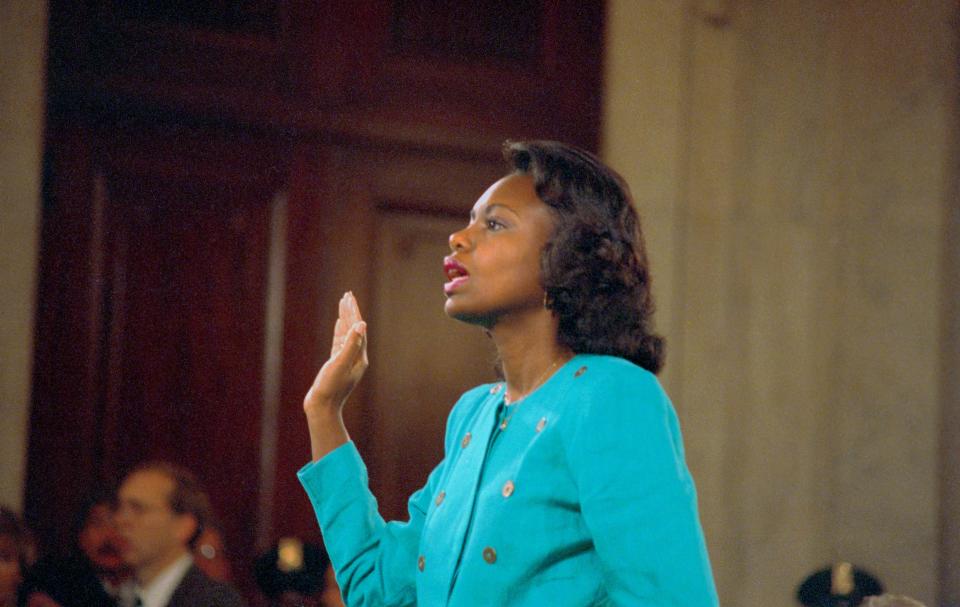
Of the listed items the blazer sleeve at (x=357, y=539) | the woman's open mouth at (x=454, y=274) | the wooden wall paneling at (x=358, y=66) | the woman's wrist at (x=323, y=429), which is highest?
the wooden wall paneling at (x=358, y=66)

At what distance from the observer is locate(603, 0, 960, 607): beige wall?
4539 millimetres

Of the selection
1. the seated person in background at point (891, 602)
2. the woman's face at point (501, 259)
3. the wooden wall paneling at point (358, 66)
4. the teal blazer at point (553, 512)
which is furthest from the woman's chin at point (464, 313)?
the wooden wall paneling at point (358, 66)

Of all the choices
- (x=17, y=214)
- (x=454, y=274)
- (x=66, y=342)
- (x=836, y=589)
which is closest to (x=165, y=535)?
(x=66, y=342)

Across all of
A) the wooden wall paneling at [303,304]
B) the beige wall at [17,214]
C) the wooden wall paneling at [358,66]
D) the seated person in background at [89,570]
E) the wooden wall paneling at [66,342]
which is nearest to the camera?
the seated person in background at [89,570]

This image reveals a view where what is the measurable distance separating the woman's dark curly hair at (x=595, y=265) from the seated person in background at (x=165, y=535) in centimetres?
195

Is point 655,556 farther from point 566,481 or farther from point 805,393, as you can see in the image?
point 805,393

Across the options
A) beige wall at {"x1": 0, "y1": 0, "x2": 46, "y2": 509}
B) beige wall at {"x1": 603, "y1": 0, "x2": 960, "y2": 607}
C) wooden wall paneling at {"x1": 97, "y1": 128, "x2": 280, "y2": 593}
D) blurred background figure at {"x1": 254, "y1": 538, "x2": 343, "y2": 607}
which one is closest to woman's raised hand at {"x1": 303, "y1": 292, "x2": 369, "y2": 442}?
blurred background figure at {"x1": 254, "y1": 538, "x2": 343, "y2": 607}

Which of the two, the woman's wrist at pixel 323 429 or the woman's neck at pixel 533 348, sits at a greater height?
the woman's neck at pixel 533 348

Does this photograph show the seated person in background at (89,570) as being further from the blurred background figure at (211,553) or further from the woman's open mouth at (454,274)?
the woman's open mouth at (454,274)

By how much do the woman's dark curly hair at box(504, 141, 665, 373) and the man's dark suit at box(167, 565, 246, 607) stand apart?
1.92 meters

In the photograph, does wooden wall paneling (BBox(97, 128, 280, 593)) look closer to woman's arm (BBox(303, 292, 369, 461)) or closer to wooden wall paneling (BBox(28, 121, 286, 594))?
wooden wall paneling (BBox(28, 121, 286, 594))

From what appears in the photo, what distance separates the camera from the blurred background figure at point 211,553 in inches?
150

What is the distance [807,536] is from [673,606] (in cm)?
318

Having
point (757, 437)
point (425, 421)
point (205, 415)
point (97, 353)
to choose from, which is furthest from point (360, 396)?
point (757, 437)
